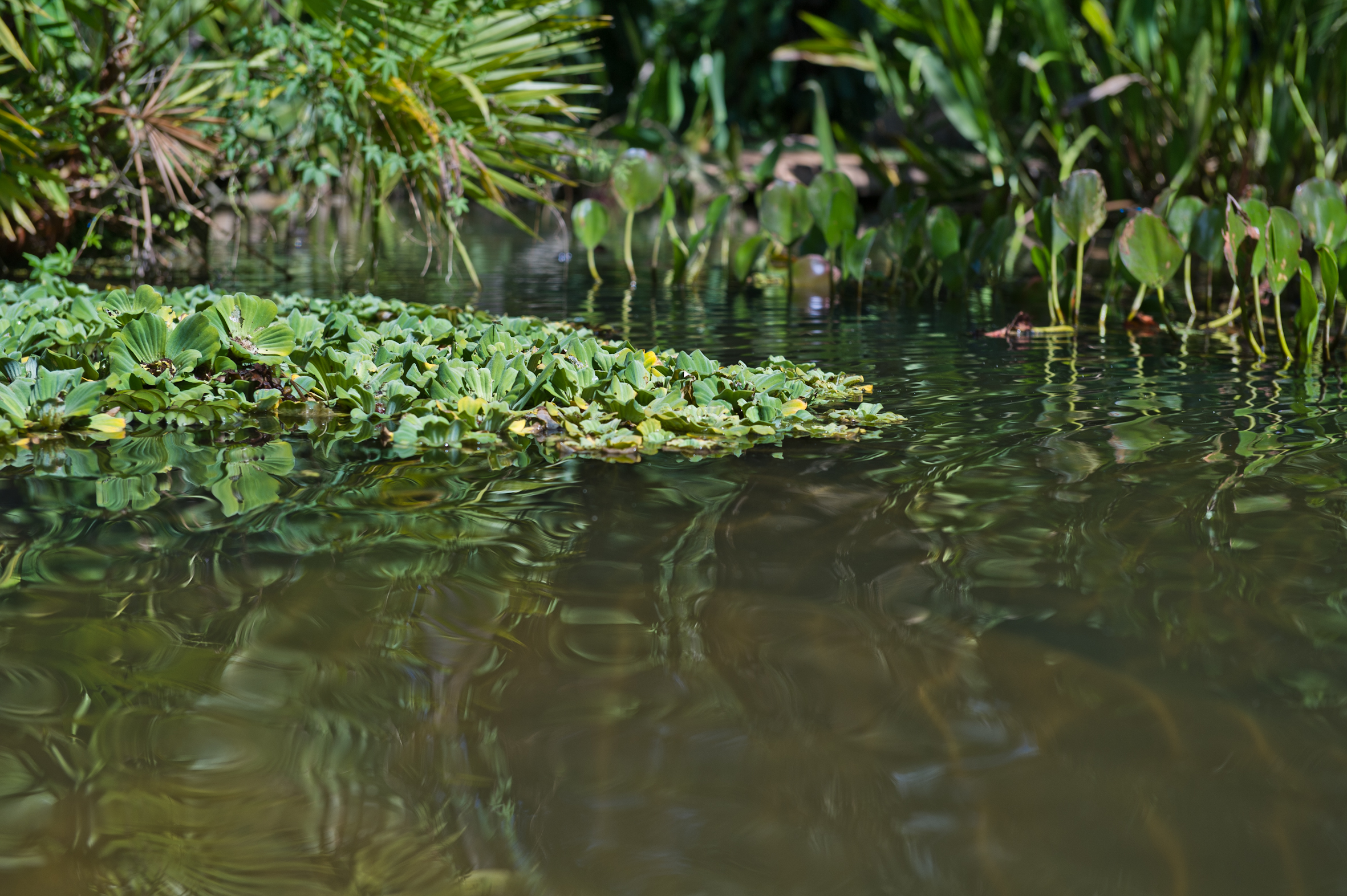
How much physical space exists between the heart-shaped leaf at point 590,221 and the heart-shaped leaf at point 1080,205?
1.87 meters

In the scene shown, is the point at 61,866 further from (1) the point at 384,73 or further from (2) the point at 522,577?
(1) the point at 384,73

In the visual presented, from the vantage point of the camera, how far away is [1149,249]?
3277 mm

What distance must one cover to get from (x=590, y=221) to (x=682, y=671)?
350cm

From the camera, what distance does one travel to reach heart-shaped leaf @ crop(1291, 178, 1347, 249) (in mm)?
3348

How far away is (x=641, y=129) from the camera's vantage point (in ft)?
29.0

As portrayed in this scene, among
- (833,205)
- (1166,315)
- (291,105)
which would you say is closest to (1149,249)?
(1166,315)

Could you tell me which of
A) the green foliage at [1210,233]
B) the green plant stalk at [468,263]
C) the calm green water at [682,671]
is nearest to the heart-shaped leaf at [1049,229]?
the green foliage at [1210,233]

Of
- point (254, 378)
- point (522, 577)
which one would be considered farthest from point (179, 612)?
point (254, 378)

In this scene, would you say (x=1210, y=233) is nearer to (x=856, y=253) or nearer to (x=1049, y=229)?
(x=1049, y=229)

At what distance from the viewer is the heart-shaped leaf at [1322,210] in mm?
3348

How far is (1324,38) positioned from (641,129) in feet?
15.9

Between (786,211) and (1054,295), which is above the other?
(786,211)

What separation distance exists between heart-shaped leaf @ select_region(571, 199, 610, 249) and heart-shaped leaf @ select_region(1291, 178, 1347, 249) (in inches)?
99.9

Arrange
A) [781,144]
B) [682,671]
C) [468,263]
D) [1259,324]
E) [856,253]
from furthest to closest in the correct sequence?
[781,144] < [856,253] < [468,263] < [1259,324] < [682,671]
